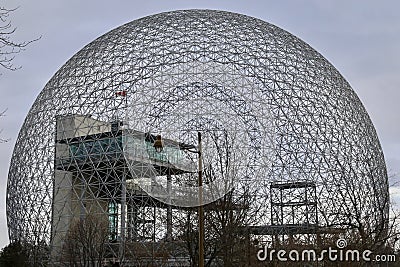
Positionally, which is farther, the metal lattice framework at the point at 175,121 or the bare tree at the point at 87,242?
the metal lattice framework at the point at 175,121

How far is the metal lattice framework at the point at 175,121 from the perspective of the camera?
112 feet

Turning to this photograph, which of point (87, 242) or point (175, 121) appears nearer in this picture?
point (87, 242)

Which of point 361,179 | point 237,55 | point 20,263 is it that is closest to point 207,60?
point 237,55

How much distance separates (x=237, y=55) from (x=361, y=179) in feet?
32.0

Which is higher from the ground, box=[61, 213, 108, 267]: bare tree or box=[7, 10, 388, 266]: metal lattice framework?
box=[7, 10, 388, 266]: metal lattice framework

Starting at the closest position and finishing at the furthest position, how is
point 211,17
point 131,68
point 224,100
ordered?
point 224,100
point 131,68
point 211,17

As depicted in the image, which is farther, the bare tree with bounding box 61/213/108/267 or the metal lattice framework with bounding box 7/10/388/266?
the metal lattice framework with bounding box 7/10/388/266

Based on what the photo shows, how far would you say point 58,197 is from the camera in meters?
37.8

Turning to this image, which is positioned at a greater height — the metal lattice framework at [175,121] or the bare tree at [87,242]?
the metal lattice framework at [175,121]

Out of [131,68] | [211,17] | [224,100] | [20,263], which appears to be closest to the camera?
[20,263]

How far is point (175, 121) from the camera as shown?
33844 mm

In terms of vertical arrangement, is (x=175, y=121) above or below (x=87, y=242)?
above

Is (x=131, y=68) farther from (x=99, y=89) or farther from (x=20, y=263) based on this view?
(x=20, y=263)

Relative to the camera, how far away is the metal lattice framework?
34031 mm
